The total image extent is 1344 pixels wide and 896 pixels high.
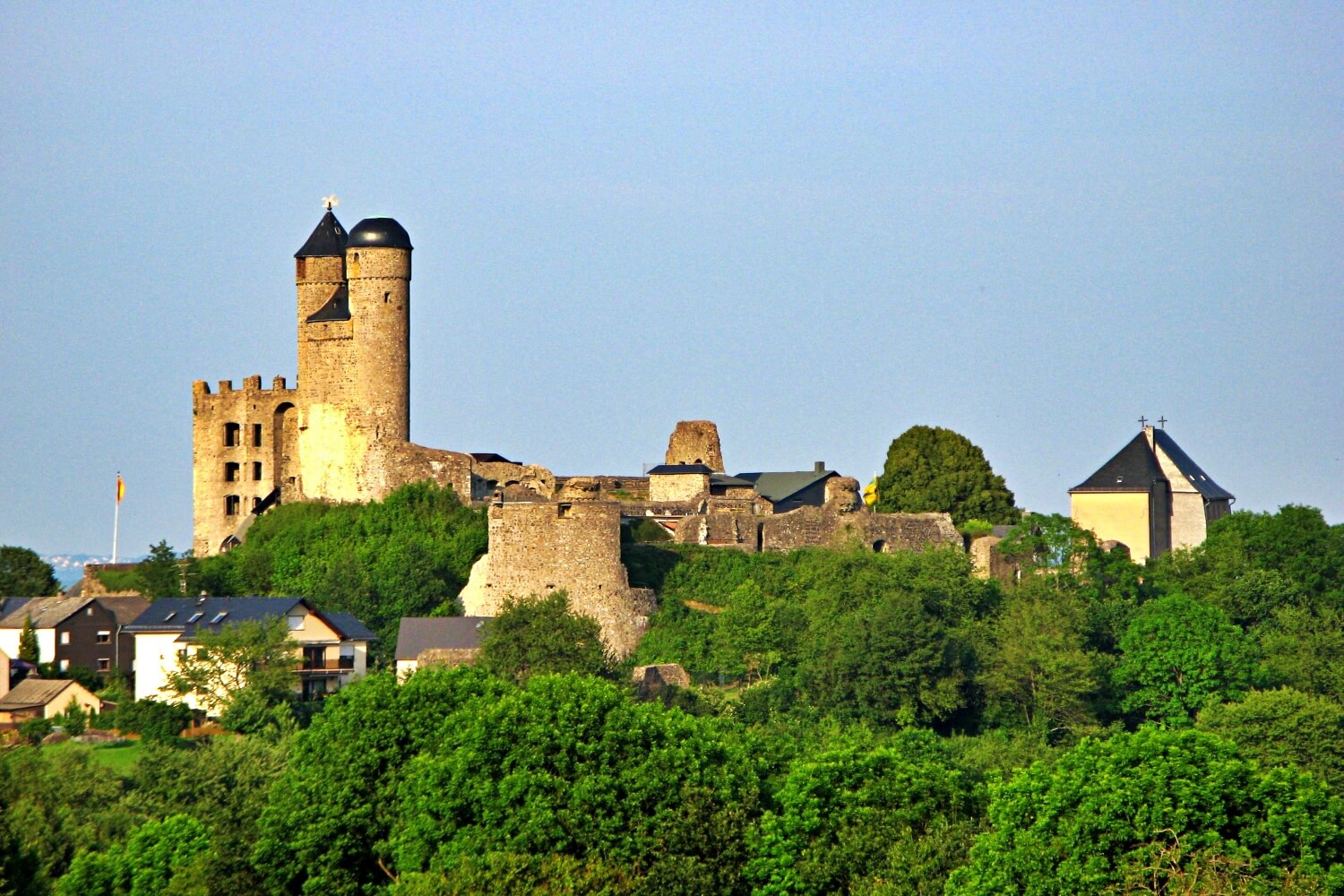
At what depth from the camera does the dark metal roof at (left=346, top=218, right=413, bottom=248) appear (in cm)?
5803

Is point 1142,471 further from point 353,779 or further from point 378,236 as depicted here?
point 353,779

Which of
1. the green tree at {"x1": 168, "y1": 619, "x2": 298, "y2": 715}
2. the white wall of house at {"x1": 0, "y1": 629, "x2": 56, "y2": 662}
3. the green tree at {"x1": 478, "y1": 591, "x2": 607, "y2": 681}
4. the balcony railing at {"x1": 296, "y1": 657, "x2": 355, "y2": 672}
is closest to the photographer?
the green tree at {"x1": 478, "y1": 591, "x2": 607, "y2": 681}

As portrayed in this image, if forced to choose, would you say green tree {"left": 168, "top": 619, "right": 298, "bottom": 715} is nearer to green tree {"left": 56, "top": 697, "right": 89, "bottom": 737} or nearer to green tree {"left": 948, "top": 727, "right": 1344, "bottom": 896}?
green tree {"left": 56, "top": 697, "right": 89, "bottom": 737}

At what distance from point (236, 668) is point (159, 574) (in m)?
8.31

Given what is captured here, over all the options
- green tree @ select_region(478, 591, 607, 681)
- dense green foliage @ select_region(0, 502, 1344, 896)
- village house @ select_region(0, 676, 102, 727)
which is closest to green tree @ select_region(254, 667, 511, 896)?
dense green foliage @ select_region(0, 502, 1344, 896)

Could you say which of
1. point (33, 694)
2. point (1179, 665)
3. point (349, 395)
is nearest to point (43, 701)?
point (33, 694)

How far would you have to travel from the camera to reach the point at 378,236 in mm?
58094

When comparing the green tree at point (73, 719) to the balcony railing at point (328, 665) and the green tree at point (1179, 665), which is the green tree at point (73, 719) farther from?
the green tree at point (1179, 665)

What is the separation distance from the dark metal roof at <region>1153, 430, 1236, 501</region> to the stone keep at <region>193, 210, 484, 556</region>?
59.7 ft

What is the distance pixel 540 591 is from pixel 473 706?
10590 millimetres

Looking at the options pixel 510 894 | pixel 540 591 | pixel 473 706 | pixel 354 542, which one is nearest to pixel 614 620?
pixel 540 591

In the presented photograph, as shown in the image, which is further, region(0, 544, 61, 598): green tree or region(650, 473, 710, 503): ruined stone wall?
region(0, 544, 61, 598): green tree

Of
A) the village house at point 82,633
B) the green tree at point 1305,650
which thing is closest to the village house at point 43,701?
the village house at point 82,633

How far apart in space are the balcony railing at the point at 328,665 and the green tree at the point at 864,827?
593 inches
